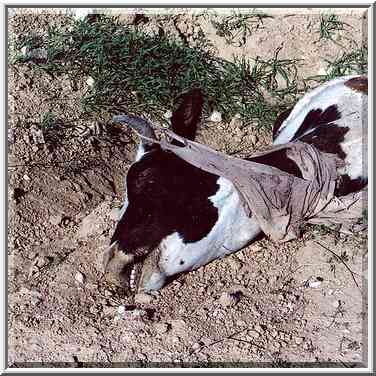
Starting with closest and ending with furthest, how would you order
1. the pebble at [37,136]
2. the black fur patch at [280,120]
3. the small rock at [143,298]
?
the small rock at [143,298]
the pebble at [37,136]
the black fur patch at [280,120]

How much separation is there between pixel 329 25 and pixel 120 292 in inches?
118

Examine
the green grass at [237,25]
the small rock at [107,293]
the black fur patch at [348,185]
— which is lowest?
the small rock at [107,293]

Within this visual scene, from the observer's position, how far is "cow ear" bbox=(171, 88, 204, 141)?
3.93 meters

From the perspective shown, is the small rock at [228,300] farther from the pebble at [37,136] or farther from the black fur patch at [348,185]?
the pebble at [37,136]

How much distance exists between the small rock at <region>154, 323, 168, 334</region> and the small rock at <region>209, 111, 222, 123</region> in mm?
→ 2083

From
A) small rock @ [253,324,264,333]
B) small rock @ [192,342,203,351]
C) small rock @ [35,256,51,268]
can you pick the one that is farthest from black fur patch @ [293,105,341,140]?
small rock @ [35,256,51,268]

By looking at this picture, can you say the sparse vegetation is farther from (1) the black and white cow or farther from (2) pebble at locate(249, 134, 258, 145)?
(2) pebble at locate(249, 134, 258, 145)

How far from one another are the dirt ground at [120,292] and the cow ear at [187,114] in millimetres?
663

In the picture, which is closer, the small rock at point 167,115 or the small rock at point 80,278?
the small rock at point 80,278

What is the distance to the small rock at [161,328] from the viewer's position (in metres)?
3.61

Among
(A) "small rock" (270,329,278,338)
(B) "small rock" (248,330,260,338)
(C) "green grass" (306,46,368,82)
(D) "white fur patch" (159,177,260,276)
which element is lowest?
(B) "small rock" (248,330,260,338)

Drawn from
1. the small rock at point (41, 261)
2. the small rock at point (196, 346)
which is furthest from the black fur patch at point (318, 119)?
the small rock at point (41, 261)

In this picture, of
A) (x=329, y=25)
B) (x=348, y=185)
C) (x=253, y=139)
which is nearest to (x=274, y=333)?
(x=348, y=185)

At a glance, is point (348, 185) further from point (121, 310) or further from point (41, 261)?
point (41, 261)
